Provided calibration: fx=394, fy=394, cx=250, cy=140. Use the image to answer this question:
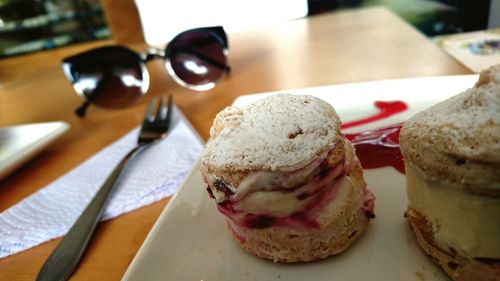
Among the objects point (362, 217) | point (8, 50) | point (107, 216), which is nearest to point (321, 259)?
point (362, 217)

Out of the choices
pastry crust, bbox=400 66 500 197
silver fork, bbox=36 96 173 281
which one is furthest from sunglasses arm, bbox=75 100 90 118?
pastry crust, bbox=400 66 500 197

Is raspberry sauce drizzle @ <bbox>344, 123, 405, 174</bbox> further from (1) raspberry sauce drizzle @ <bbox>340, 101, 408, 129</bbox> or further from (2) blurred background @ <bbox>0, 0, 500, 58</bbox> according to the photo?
(2) blurred background @ <bbox>0, 0, 500, 58</bbox>

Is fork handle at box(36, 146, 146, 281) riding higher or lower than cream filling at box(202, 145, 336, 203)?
lower

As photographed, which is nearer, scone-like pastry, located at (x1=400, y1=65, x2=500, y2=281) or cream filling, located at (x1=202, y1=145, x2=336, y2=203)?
scone-like pastry, located at (x1=400, y1=65, x2=500, y2=281)

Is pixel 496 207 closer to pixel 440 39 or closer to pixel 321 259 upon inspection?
pixel 321 259

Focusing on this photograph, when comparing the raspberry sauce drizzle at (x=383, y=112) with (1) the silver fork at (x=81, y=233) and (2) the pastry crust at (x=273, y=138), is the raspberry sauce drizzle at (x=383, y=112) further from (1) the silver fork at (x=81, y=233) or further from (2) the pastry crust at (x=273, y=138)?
(1) the silver fork at (x=81, y=233)

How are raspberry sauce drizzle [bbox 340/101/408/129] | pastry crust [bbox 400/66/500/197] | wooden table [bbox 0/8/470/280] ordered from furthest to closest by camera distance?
raspberry sauce drizzle [bbox 340/101/408/129] → wooden table [bbox 0/8/470/280] → pastry crust [bbox 400/66/500/197]

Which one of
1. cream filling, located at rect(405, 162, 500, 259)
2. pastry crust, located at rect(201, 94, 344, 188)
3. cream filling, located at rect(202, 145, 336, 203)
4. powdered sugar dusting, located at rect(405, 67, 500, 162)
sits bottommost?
cream filling, located at rect(405, 162, 500, 259)
